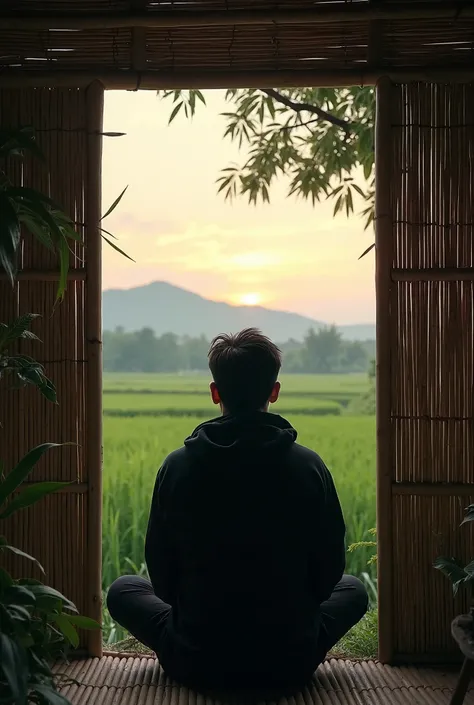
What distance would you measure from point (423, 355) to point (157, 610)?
1.15m

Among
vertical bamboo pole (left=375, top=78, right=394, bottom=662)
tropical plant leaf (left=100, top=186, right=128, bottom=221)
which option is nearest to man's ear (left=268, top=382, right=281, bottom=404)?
vertical bamboo pole (left=375, top=78, right=394, bottom=662)

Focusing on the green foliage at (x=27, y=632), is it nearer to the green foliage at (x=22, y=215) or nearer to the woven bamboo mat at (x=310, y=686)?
the woven bamboo mat at (x=310, y=686)

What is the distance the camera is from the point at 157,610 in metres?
2.24

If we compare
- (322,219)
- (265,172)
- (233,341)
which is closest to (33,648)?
(233,341)

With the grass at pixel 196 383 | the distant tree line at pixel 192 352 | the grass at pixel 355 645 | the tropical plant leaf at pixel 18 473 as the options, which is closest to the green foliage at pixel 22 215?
the tropical plant leaf at pixel 18 473

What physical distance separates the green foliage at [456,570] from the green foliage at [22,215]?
1.33 meters

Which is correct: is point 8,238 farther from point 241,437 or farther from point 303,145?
point 303,145

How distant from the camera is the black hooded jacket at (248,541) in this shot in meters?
1.95

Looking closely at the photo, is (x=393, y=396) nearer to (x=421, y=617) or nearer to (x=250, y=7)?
(x=421, y=617)

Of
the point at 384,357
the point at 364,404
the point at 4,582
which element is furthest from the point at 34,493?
the point at 364,404

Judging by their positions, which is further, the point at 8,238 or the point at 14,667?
the point at 8,238

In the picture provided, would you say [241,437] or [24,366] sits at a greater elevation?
[24,366]

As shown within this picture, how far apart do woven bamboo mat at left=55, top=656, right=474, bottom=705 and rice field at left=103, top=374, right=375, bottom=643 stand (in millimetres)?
1061

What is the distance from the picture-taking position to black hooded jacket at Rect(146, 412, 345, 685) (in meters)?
1.95
